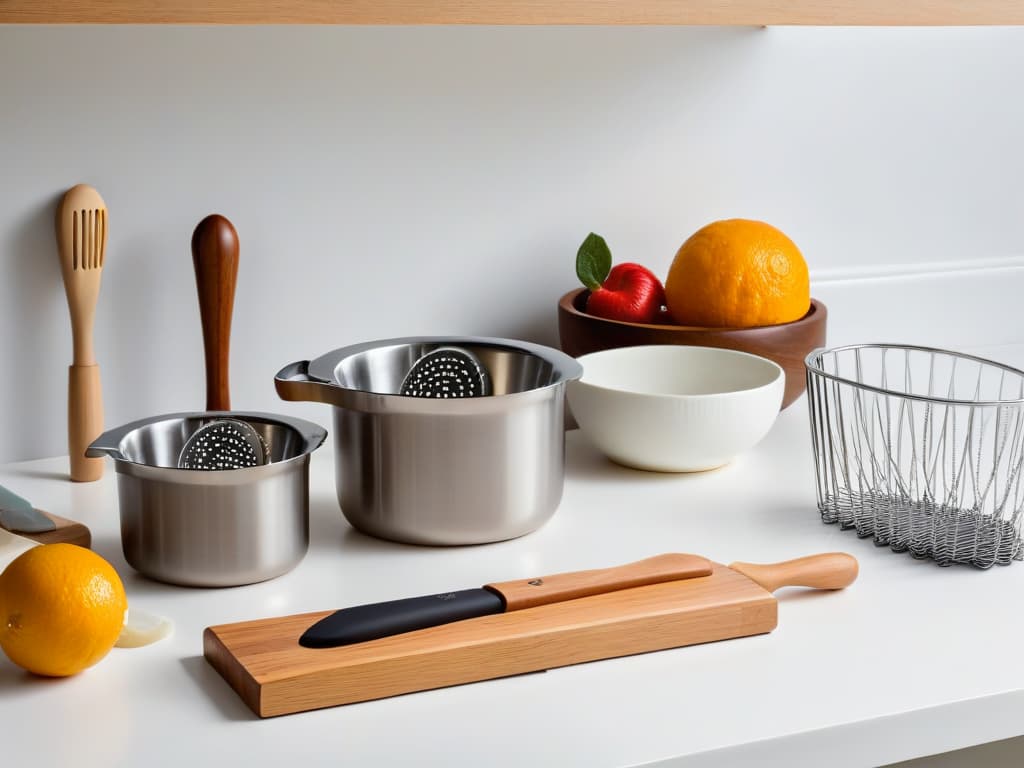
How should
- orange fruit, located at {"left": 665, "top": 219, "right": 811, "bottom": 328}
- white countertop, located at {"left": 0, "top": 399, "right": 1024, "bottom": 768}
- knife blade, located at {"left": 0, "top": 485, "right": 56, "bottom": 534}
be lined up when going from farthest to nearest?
orange fruit, located at {"left": 665, "top": 219, "right": 811, "bottom": 328} → knife blade, located at {"left": 0, "top": 485, "right": 56, "bottom": 534} → white countertop, located at {"left": 0, "top": 399, "right": 1024, "bottom": 768}

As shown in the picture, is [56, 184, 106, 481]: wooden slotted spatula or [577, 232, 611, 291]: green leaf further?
[577, 232, 611, 291]: green leaf

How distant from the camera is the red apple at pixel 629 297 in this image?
4.21 feet

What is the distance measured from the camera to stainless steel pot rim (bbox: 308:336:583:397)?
96cm

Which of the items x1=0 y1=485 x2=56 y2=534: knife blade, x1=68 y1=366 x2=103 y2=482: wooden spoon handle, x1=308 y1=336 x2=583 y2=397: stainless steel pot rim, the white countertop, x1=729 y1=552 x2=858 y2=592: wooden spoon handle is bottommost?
the white countertop

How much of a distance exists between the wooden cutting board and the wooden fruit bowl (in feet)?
1.37

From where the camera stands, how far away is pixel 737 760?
2.27 feet

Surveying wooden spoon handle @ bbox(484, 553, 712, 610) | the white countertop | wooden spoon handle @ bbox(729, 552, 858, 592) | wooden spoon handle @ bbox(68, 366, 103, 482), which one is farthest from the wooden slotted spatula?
wooden spoon handle @ bbox(729, 552, 858, 592)

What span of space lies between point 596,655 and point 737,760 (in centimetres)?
13

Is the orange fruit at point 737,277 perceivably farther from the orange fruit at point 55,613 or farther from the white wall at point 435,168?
the orange fruit at point 55,613

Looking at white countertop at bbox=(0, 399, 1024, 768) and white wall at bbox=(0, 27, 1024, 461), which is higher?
white wall at bbox=(0, 27, 1024, 461)

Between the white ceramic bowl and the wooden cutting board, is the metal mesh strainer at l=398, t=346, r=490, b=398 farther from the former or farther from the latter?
the wooden cutting board

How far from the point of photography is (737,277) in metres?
1.22

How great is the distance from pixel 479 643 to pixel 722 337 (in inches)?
22.5

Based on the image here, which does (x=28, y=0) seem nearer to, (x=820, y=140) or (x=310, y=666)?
(x=310, y=666)
